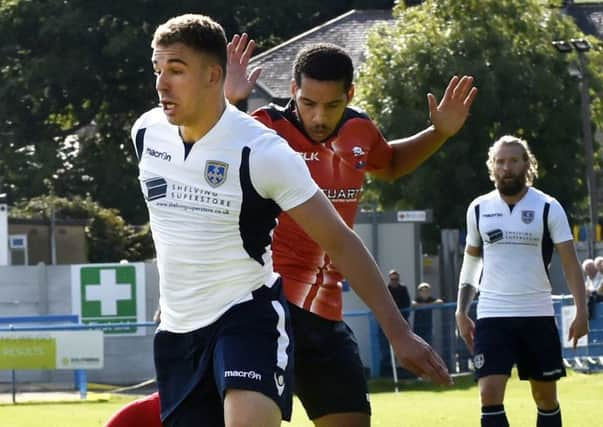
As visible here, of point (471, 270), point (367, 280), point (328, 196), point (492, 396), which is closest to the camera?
point (367, 280)

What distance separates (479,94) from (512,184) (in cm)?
2641

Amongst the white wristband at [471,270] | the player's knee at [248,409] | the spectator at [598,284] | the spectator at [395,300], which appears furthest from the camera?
Result: the spectator at [598,284]

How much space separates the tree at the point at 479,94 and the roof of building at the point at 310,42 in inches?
619

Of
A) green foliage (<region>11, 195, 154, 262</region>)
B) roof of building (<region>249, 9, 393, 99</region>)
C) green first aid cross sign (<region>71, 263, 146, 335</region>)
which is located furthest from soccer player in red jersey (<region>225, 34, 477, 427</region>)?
roof of building (<region>249, 9, 393, 99</region>)

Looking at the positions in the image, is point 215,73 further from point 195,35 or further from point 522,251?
point 522,251

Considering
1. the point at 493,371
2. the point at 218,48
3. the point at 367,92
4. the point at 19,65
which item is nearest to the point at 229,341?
the point at 218,48

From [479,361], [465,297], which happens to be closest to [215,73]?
[479,361]

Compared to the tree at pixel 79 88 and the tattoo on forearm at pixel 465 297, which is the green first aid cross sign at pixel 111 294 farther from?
the tree at pixel 79 88

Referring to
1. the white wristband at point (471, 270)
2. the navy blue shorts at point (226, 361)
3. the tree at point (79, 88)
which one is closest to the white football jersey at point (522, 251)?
the white wristband at point (471, 270)

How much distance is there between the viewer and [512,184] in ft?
35.8

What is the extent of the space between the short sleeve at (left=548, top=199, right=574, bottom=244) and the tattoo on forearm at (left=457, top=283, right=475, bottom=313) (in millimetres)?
846

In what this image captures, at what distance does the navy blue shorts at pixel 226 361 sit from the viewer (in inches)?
242

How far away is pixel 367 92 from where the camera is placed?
125 ft

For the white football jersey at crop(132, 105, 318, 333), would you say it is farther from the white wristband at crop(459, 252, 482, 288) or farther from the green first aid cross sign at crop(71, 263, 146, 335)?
the green first aid cross sign at crop(71, 263, 146, 335)
